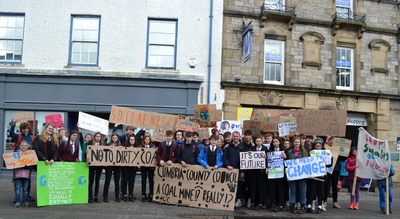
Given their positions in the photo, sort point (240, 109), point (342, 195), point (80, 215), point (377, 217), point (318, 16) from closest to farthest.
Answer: point (80, 215)
point (377, 217)
point (342, 195)
point (240, 109)
point (318, 16)

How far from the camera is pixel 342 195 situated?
11.7m

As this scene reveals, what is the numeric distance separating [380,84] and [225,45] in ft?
23.4

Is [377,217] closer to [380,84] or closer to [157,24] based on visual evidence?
[380,84]

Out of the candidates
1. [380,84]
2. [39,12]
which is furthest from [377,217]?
[39,12]

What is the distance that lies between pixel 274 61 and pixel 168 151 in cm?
756

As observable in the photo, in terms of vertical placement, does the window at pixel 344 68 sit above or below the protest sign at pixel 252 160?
above

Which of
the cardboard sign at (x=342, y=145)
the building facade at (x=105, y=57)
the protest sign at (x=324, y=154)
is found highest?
the building facade at (x=105, y=57)

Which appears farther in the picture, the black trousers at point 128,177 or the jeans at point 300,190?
the black trousers at point 128,177

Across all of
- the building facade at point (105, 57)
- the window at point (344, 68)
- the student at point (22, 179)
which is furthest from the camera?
the window at point (344, 68)

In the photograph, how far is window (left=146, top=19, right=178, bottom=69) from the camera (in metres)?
13.5

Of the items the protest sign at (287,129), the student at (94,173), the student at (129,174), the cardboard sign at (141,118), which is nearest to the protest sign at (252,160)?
the protest sign at (287,129)

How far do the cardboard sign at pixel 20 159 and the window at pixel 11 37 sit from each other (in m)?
7.35

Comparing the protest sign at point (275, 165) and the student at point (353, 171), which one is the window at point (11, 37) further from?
the student at point (353, 171)

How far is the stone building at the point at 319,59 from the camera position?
13539 millimetres
